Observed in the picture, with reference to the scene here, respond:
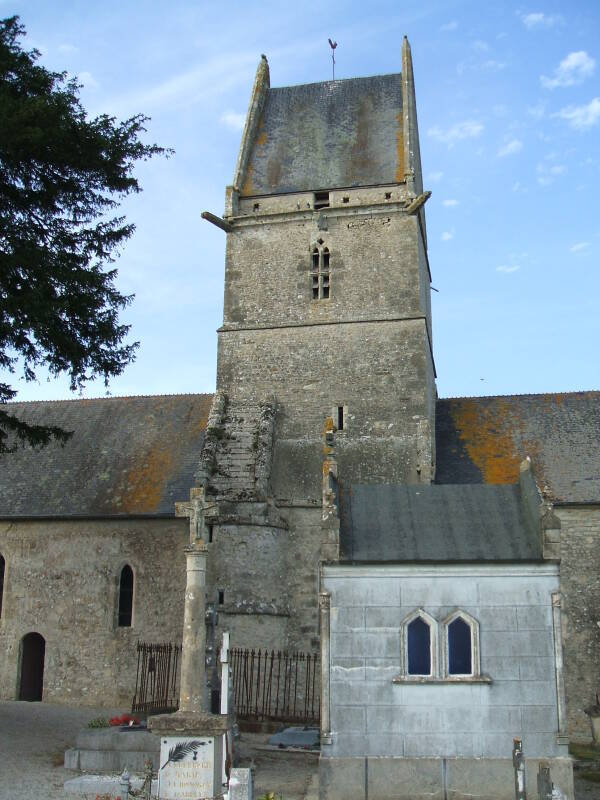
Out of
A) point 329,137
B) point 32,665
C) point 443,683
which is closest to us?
point 443,683

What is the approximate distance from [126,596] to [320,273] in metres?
9.82

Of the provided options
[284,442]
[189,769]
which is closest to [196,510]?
[189,769]

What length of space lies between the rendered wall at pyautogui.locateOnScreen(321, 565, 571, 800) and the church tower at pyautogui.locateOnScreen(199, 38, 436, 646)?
6.92 metres

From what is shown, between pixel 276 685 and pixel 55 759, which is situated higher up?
pixel 276 685

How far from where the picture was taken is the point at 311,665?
20.1 meters

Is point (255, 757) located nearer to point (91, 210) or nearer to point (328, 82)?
point (91, 210)

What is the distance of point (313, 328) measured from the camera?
914 inches

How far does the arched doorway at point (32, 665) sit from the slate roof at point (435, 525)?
38.2ft

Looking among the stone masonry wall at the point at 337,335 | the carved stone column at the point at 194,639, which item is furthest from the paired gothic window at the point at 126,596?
the carved stone column at the point at 194,639

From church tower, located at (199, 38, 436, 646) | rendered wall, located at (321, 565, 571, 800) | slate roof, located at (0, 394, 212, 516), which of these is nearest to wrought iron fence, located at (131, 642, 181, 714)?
church tower, located at (199, 38, 436, 646)

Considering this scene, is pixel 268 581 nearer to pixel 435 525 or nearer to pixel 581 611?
pixel 435 525

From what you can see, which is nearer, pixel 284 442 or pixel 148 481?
pixel 284 442

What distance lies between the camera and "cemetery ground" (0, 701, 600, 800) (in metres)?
12.4

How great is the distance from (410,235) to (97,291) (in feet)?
34.3
